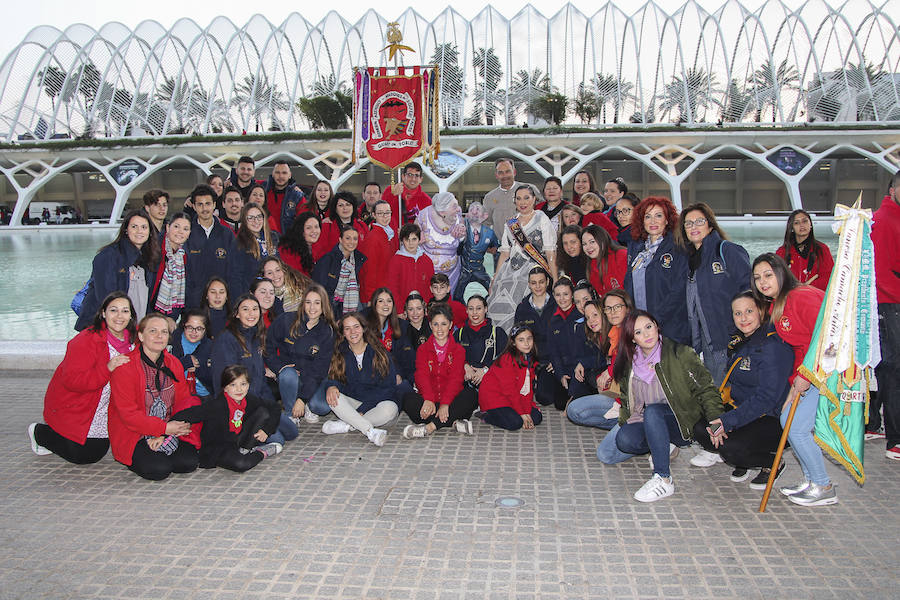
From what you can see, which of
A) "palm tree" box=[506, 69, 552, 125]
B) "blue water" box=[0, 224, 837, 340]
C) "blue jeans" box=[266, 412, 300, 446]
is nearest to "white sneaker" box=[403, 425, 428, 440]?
"blue jeans" box=[266, 412, 300, 446]

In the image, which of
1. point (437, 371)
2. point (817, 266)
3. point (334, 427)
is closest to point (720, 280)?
point (817, 266)

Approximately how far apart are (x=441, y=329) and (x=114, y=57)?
4864 centimetres

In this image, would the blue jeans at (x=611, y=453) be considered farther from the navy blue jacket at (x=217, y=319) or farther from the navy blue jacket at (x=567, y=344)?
the navy blue jacket at (x=217, y=319)

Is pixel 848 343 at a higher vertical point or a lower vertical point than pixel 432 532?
higher

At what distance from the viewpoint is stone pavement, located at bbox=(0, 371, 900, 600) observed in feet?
8.55

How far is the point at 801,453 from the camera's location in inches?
134

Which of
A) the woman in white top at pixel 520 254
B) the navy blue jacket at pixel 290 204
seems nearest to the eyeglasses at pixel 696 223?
the woman in white top at pixel 520 254

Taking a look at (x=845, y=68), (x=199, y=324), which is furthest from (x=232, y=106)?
(x=199, y=324)

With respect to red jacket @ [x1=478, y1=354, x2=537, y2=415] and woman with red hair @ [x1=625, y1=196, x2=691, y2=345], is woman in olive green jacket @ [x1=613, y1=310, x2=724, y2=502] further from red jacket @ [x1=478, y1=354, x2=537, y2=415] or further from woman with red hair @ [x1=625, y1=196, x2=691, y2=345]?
red jacket @ [x1=478, y1=354, x2=537, y2=415]

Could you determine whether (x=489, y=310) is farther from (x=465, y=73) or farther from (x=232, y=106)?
(x=232, y=106)

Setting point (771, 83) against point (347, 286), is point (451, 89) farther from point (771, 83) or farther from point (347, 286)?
point (347, 286)

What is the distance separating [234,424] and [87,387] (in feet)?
3.05

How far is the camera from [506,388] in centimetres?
468

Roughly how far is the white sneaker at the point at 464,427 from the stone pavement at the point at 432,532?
0.37 meters
